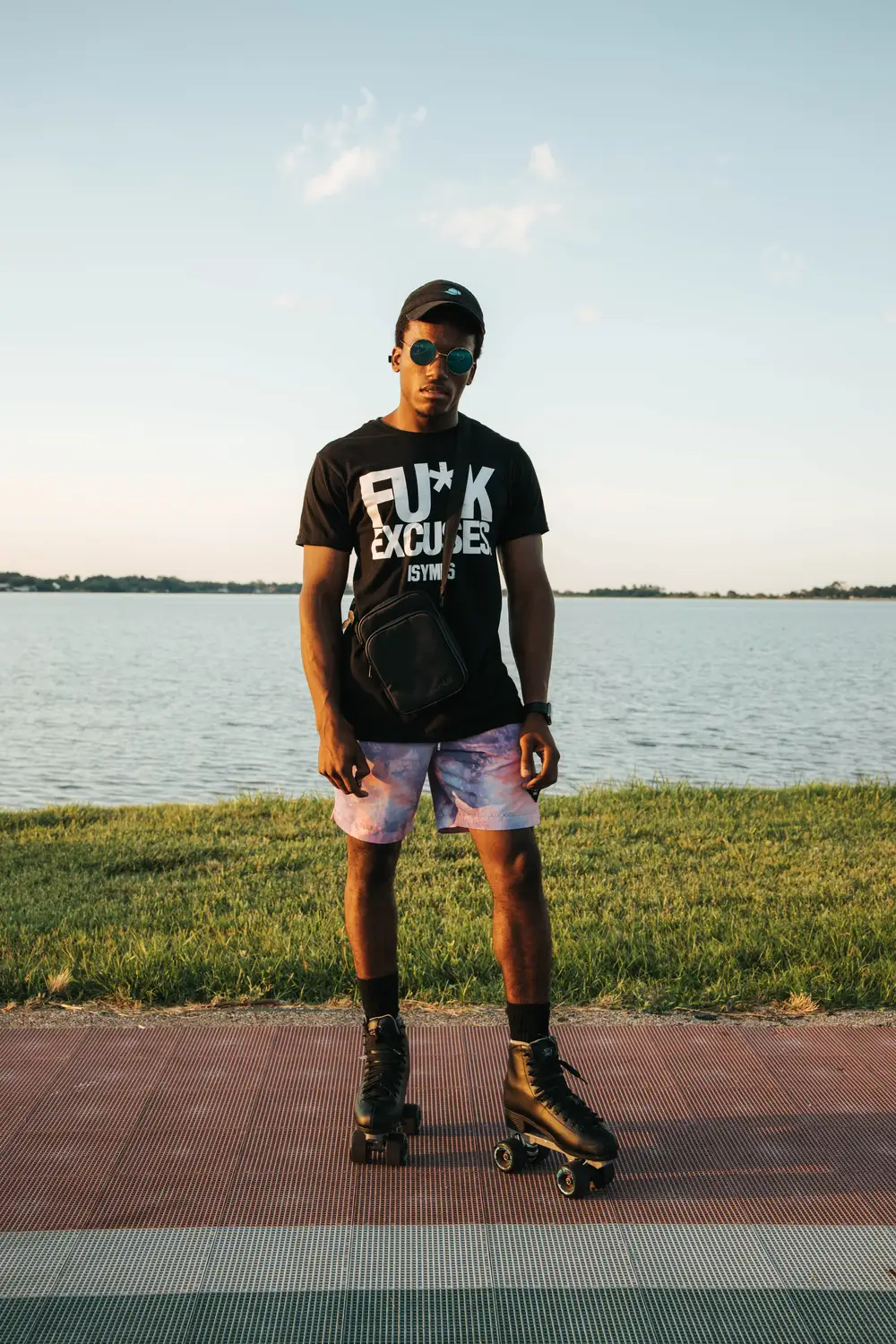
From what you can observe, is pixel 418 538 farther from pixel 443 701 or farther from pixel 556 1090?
pixel 556 1090

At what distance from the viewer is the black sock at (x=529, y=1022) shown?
3.42 m

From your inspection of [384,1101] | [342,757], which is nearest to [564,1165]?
[384,1101]

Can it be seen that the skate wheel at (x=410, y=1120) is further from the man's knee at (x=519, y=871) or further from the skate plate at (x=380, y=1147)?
the man's knee at (x=519, y=871)

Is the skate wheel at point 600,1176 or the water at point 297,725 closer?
the skate wheel at point 600,1176

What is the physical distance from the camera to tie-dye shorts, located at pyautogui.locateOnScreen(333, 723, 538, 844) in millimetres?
3406

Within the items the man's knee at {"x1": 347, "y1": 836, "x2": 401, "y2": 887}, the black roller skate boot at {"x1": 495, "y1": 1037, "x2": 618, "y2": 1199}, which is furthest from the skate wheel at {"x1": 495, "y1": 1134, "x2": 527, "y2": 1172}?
the man's knee at {"x1": 347, "y1": 836, "x2": 401, "y2": 887}

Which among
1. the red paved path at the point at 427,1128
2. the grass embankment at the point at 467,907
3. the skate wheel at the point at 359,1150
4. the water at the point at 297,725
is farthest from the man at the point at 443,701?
the water at the point at 297,725

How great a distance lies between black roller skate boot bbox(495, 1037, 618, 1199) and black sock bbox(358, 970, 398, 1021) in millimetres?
398

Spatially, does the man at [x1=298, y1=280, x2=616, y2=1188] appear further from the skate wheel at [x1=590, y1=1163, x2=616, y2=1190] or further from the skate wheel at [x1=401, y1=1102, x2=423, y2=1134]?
the skate wheel at [x1=590, y1=1163, x2=616, y2=1190]

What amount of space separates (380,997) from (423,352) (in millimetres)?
1885

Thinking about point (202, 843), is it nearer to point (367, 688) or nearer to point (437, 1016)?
point (437, 1016)

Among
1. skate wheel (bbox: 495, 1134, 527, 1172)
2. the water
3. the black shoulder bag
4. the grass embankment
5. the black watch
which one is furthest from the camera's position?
the water

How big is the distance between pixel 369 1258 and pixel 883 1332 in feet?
3.57

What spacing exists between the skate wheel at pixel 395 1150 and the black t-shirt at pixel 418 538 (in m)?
1.08
